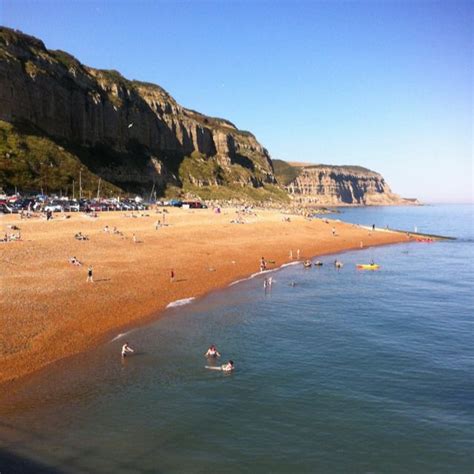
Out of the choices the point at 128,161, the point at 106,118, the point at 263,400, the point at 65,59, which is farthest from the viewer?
the point at 128,161

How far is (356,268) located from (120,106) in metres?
A: 116

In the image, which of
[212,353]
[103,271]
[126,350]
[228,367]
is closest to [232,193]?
[103,271]

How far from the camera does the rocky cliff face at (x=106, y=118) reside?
347 feet

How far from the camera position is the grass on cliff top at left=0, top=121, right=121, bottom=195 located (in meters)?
84.9

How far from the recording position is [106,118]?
135m

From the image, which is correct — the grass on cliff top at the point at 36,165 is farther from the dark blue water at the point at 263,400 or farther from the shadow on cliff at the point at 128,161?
the dark blue water at the point at 263,400

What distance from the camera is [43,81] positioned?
363 feet

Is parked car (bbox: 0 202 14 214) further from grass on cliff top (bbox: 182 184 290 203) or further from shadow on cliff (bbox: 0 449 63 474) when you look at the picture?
grass on cliff top (bbox: 182 184 290 203)

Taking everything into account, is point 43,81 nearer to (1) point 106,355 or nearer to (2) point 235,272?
(2) point 235,272

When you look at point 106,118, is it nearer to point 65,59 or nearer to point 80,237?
point 65,59

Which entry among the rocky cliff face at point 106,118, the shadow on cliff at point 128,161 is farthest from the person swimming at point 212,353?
the rocky cliff face at point 106,118

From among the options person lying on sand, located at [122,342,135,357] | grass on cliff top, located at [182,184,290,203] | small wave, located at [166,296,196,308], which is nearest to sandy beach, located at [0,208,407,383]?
small wave, located at [166,296,196,308]

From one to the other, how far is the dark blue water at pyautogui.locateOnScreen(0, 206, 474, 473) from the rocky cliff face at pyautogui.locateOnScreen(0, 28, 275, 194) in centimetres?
9366

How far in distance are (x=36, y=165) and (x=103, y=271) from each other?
68.1 meters
